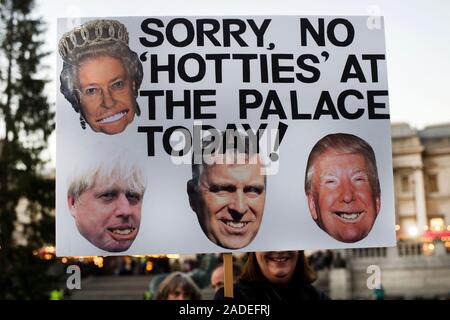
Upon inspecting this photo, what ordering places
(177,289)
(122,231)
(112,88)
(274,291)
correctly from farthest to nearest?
(177,289) < (274,291) < (112,88) < (122,231)

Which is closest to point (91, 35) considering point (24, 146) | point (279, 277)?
point (279, 277)

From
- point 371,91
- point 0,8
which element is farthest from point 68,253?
point 0,8

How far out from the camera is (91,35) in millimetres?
3982

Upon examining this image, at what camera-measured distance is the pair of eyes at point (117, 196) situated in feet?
12.7

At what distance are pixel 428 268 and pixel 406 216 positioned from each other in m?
20.8

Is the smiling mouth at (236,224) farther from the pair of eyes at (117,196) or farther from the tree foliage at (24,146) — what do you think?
the tree foliage at (24,146)

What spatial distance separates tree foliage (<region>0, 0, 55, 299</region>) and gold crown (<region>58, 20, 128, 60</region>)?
18.4m

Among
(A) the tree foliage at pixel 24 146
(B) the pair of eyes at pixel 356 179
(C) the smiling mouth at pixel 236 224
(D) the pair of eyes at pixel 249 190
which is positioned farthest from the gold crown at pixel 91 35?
(A) the tree foliage at pixel 24 146

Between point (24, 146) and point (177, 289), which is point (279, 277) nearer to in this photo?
point (177, 289)

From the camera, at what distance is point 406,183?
1807 inches

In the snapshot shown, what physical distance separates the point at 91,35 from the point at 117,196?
967mm

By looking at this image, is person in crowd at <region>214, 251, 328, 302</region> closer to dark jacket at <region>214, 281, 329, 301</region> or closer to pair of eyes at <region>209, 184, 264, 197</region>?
dark jacket at <region>214, 281, 329, 301</region>

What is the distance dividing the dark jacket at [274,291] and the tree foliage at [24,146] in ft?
57.6
